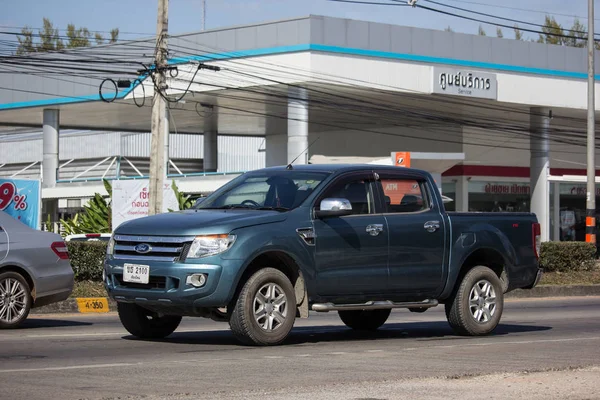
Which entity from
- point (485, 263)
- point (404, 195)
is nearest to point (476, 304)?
point (485, 263)

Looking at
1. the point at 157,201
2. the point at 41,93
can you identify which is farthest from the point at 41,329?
the point at 41,93

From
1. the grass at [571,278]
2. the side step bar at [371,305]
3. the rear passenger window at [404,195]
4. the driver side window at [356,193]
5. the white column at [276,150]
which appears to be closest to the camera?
the side step bar at [371,305]

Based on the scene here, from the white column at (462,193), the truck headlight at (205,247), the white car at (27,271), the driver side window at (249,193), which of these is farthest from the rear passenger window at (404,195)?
the white column at (462,193)

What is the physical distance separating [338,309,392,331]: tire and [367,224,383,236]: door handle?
2.02 meters

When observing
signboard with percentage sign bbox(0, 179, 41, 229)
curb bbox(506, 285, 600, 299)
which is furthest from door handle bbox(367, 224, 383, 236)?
signboard with percentage sign bbox(0, 179, 41, 229)

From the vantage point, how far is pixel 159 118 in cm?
2462

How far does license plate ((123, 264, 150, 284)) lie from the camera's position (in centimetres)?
1037

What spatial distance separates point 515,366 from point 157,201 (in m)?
16.0

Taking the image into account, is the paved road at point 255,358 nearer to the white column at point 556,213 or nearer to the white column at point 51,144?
the white column at point 51,144

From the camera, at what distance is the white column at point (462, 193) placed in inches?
1853

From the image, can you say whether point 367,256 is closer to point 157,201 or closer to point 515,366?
→ point 515,366

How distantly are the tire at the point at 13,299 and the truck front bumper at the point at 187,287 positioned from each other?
3470 mm

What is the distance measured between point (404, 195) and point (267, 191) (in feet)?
5.53

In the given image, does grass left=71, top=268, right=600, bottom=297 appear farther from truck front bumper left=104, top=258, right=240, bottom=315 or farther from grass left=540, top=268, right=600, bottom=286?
truck front bumper left=104, top=258, right=240, bottom=315
